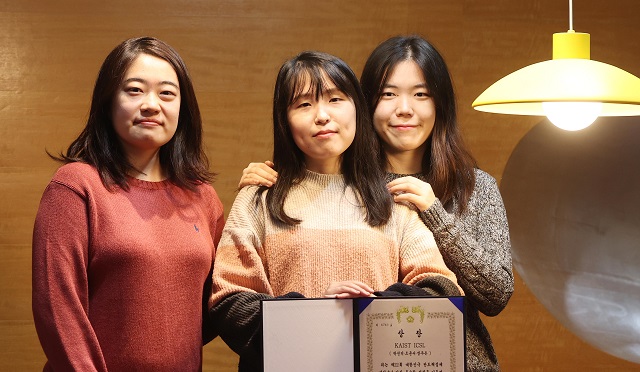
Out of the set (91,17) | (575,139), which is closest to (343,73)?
(91,17)

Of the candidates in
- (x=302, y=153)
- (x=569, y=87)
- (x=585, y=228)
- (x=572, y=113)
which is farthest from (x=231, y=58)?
(x=569, y=87)

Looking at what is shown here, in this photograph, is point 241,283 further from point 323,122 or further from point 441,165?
point 441,165

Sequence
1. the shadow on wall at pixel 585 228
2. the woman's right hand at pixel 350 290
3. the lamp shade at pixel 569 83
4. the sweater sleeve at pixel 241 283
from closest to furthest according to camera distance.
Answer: the lamp shade at pixel 569 83
the woman's right hand at pixel 350 290
the sweater sleeve at pixel 241 283
the shadow on wall at pixel 585 228

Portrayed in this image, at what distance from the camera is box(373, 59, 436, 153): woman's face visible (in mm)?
2309

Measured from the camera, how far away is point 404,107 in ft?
7.52

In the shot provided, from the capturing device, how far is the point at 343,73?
216 cm

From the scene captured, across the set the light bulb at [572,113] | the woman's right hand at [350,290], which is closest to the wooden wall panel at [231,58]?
the woman's right hand at [350,290]

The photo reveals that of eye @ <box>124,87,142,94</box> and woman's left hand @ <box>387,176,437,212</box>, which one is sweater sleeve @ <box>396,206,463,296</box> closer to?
woman's left hand @ <box>387,176,437,212</box>

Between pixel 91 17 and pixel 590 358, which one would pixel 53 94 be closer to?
pixel 91 17

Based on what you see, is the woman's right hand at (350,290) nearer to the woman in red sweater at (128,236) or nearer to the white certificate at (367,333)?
the white certificate at (367,333)

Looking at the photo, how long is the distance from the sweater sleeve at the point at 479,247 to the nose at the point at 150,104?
65cm

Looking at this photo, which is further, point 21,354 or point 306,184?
point 21,354

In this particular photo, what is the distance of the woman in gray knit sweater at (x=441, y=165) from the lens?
2242 millimetres

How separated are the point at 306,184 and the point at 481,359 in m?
0.60
